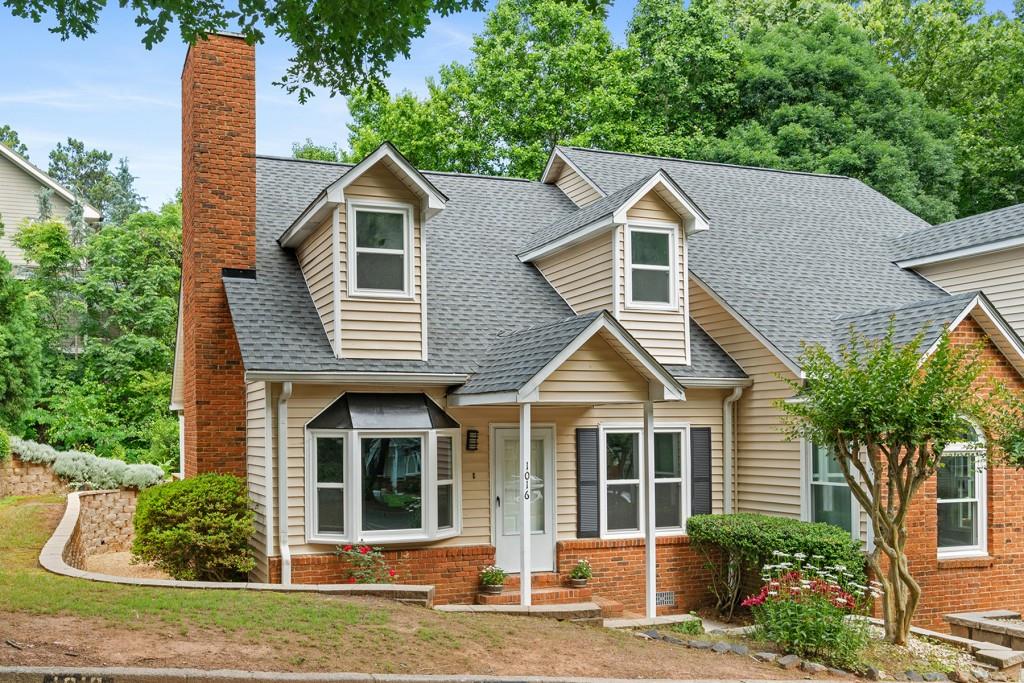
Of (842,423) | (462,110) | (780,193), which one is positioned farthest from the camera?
(462,110)

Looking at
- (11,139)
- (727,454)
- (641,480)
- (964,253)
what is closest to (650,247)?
(727,454)

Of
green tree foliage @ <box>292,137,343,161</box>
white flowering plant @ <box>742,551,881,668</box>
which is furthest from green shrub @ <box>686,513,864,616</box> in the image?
green tree foliage @ <box>292,137,343,161</box>

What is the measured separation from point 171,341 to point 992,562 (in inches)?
946

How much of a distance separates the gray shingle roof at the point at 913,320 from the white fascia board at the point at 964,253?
314 cm

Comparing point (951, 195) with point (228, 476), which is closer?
point (228, 476)

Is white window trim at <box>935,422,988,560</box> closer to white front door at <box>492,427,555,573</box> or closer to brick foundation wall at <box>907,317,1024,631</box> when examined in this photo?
brick foundation wall at <box>907,317,1024,631</box>

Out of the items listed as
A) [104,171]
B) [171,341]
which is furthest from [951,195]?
[104,171]

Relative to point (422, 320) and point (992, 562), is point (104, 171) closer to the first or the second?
point (422, 320)

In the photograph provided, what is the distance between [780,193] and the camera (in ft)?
65.3

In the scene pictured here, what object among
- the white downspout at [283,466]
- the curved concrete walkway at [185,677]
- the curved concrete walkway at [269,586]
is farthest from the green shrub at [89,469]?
the curved concrete walkway at [185,677]

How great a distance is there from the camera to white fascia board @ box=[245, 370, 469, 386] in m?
11.5

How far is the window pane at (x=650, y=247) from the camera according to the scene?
14180mm

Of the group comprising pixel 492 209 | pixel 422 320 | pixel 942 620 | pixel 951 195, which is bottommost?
pixel 942 620

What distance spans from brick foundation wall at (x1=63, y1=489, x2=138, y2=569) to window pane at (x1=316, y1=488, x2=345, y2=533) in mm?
→ 6050
